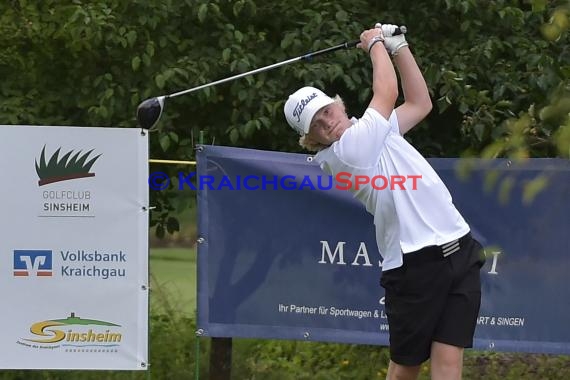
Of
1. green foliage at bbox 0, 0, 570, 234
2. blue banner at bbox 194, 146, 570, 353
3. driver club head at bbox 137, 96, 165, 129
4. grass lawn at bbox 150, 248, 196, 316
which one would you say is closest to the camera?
driver club head at bbox 137, 96, 165, 129

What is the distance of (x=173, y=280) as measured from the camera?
32.1 feet

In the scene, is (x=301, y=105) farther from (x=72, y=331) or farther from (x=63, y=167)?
(x=72, y=331)

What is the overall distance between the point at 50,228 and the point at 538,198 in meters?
2.64

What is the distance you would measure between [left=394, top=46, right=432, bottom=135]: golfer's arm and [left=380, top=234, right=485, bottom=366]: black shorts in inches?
24.9

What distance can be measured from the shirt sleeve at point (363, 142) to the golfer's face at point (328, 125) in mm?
94

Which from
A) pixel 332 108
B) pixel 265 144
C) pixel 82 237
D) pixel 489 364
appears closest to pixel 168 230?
pixel 265 144

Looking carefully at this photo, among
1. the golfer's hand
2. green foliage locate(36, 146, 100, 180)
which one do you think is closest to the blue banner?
green foliage locate(36, 146, 100, 180)

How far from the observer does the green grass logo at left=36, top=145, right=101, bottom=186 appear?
5.71 meters

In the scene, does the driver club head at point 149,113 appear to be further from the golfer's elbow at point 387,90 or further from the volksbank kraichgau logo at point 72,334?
the golfer's elbow at point 387,90

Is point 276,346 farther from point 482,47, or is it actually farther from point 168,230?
point 482,47

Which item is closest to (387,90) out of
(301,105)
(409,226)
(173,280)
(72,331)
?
(301,105)

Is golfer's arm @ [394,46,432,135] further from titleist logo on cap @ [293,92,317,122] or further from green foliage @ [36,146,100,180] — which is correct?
green foliage @ [36,146,100,180]

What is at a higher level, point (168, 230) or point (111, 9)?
point (111, 9)

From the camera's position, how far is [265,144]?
6.89 m
